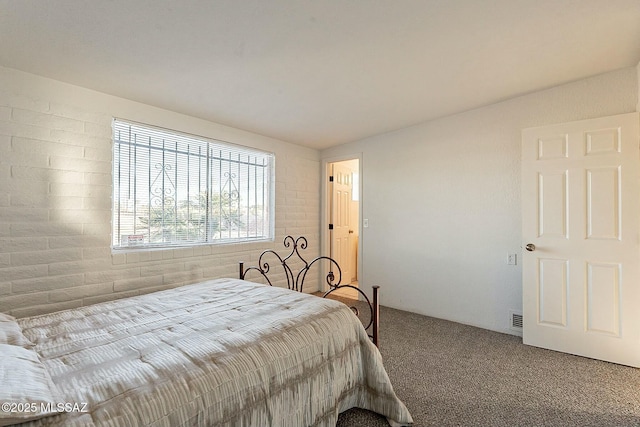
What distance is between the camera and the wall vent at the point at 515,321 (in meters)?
3.15

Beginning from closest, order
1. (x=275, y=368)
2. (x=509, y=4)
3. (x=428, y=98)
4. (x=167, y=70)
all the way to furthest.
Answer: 1. (x=275, y=368)
2. (x=509, y=4)
3. (x=167, y=70)
4. (x=428, y=98)

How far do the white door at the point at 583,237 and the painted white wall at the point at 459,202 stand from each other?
267 mm

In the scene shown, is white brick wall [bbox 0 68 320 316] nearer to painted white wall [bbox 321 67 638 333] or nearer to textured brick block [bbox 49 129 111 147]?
textured brick block [bbox 49 129 111 147]

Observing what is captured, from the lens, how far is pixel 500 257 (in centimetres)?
331

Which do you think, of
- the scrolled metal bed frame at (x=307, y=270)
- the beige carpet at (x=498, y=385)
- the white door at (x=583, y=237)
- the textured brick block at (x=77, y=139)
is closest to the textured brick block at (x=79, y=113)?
the textured brick block at (x=77, y=139)

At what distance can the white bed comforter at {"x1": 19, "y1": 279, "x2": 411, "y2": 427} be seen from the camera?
1064 millimetres

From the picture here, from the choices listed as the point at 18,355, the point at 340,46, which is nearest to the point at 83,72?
the point at 340,46

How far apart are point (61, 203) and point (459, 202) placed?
12.4 ft

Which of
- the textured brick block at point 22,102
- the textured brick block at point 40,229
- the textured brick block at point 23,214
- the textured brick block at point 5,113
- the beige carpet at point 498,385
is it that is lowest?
the beige carpet at point 498,385

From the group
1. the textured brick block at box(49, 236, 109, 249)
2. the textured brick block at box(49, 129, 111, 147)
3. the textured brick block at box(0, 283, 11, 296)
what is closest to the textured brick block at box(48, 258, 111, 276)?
the textured brick block at box(49, 236, 109, 249)

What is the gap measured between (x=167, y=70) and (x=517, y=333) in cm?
394

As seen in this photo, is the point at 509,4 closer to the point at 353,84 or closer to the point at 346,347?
the point at 353,84

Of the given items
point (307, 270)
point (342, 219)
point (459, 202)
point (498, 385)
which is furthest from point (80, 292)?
point (459, 202)

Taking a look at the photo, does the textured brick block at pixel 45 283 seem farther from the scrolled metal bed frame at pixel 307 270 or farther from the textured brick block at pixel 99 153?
the scrolled metal bed frame at pixel 307 270
